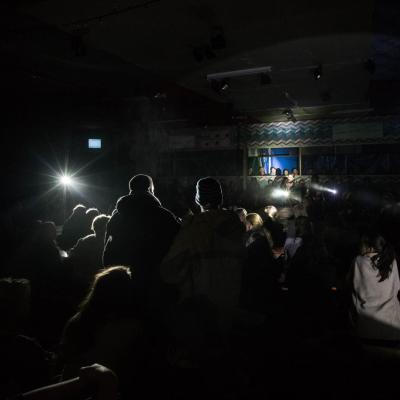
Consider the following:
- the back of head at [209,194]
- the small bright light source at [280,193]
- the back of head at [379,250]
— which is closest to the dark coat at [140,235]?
the back of head at [209,194]

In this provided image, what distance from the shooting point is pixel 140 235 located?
2955mm

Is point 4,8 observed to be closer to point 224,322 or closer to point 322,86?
point 224,322

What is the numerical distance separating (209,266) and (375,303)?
1410mm

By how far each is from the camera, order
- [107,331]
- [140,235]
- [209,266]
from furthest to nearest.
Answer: [140,235] → [209,266] → [107,331]

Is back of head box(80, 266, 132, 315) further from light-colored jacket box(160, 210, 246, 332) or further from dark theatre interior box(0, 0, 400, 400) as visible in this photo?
light-colored jacket box(160, 210, 246, 332)

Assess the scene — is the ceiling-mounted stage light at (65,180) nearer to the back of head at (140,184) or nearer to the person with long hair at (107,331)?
the back of head at (140,184)

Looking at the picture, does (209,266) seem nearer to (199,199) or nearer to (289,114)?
(199,199)

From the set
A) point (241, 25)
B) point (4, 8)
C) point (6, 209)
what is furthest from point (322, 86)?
point (6, 209)

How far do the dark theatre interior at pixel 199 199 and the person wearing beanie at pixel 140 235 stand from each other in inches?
0.5

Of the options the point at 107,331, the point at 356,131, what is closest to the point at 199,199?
the point at 107,331

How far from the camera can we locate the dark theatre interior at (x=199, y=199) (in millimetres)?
2295

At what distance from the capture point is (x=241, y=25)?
6043mm

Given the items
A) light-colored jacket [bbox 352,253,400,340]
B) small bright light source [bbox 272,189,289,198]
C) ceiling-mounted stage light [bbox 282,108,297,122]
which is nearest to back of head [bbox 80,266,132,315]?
light-colored jacket [bbox 352,253,400,340]

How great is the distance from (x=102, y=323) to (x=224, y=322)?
909 millimetres
